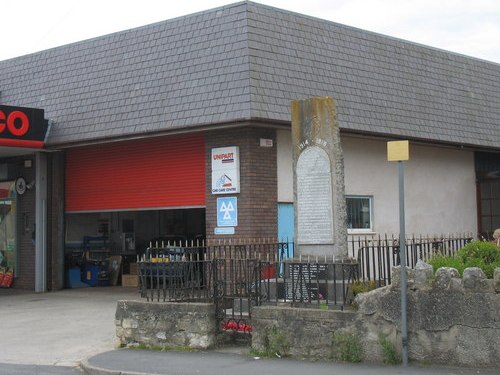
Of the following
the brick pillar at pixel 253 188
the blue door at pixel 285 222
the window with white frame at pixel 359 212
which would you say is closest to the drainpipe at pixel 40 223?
the brick pillar at pixel 253 188

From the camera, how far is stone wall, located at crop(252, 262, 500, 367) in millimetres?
9016

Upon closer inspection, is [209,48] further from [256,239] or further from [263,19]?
[256,239]

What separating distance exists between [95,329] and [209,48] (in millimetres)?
6573

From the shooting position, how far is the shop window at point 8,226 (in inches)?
829

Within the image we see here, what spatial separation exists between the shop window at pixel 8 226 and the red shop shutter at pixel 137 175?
7.30 ft

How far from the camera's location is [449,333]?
30.2ft

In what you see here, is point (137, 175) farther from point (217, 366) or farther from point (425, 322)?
point (425, 322)

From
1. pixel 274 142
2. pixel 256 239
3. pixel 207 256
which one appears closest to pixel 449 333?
pixel 207 256

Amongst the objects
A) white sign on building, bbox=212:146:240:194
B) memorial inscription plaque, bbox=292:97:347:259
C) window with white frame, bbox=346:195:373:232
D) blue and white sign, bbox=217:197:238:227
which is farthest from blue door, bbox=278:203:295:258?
memorial inscription plaque, bbox=292:97:347:259

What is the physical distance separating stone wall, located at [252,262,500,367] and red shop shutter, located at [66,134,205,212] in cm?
702

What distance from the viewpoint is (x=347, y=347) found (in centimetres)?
977

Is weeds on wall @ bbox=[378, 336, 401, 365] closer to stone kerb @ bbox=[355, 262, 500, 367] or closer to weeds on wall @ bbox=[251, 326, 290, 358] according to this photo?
stone kerb @ bbox=[355, 262, 500, 367]

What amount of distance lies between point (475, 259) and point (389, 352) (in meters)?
1.83

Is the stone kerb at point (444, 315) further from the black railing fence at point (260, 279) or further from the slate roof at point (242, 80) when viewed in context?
the slate roof at point (242, 80)
